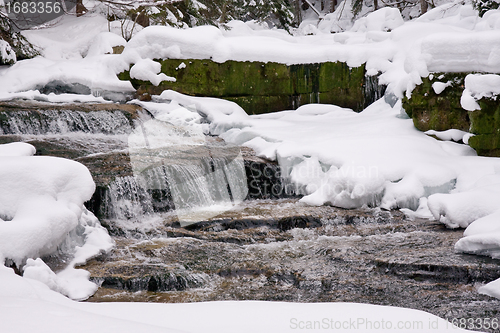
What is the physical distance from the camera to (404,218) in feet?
17.3

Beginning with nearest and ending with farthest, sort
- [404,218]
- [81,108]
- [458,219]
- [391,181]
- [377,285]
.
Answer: [377,285], [458,219], [404,218], [391,181], [81,108]

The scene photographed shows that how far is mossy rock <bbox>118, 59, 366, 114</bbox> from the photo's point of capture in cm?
938

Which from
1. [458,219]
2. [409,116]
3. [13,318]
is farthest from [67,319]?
[409,116]

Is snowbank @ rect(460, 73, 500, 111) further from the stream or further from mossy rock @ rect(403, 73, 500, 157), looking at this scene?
the stream

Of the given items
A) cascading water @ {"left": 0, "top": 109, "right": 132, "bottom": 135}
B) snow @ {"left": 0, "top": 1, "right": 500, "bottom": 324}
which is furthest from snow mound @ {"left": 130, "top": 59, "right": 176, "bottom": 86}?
cascading water @ {"left": 0, "top": 109, "right": 132, "bottom": 135}

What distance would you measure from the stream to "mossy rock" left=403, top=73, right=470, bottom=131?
2.24m

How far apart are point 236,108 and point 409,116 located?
140 inches

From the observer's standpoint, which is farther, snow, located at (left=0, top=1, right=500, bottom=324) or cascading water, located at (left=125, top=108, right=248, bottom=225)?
cascading water, located at (left=125, top=108, right=248, bottom=225)

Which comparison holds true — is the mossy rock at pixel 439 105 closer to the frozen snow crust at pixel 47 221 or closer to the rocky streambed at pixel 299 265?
the rocky streambed at pixel 299 265

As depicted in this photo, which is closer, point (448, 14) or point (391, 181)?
point (391, 181)

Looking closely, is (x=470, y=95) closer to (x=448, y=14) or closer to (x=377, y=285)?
(x=377, y=285)

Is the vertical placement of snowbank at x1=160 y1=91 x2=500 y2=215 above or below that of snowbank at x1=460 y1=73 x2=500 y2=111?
below

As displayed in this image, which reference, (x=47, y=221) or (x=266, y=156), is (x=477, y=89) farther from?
(x=47, y=221)

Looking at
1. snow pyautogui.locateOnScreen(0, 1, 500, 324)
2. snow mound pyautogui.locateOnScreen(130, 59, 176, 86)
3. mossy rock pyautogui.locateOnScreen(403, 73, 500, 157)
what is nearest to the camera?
snow pyautogui.locateOnScreen(0, 1, 500, 324)
